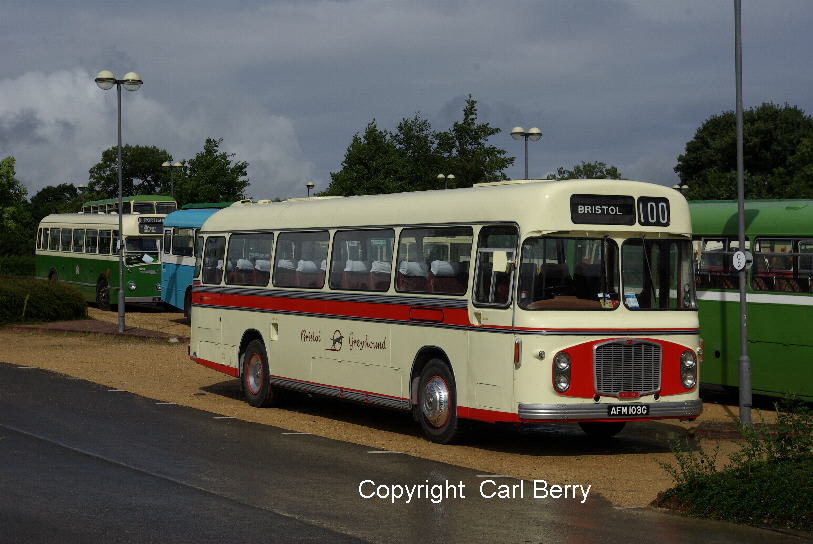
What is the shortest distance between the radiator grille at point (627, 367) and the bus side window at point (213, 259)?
8399 mm

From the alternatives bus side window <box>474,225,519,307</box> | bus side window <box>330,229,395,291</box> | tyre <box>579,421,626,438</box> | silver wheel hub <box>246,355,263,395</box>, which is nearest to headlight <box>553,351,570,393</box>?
bus side window <box>474,225,519,307</box>

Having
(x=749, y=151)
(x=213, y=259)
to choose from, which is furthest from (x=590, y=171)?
(x=213, y=259)

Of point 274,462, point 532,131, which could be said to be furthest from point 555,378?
point 532,131

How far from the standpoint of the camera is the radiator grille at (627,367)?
13.9 m

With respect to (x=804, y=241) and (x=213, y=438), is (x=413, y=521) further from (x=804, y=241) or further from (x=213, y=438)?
(x=804, y=241)

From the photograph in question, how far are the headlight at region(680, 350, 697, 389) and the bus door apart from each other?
2.02 meters

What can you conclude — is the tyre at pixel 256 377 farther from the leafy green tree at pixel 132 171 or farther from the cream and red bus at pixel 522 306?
the leafy green tree at pixel 132 171

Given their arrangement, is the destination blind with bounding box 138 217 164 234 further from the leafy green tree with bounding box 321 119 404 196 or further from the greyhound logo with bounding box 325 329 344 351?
the leafy green tree with bounding box 321 119 404 196

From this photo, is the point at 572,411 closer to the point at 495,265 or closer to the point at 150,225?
the point at 495,265

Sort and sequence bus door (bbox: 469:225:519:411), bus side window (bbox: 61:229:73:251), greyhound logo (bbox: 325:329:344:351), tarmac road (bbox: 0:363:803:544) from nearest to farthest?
1. tarmac road (bbox: 0:363:803:544)
2. bus door (bbox: 469:225:519:411)
3. greyhound logo (bbox: 325:329:344:351)
4. bus side window (bbox: 61:229:73:251)

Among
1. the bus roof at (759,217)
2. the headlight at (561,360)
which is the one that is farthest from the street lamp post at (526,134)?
the headlight at (561,360)

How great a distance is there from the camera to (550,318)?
13.7 meters

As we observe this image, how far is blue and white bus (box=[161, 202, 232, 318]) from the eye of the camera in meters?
36.1

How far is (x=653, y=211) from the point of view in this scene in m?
14.5
